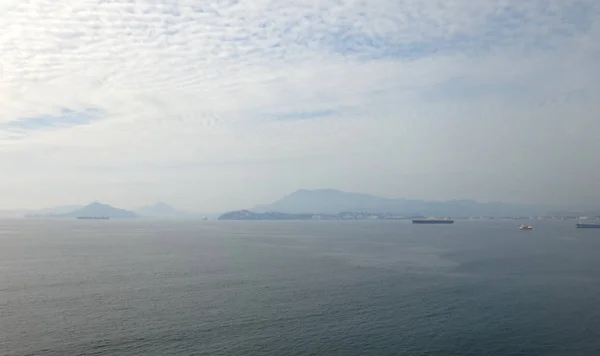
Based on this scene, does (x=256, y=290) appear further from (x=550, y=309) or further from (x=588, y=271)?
(x=588, y=271)

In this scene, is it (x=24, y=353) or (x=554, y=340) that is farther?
(x=554, y=340)

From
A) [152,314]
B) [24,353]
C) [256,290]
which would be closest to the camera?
[24,353]

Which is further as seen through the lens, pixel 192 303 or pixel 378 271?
pixel 378 271

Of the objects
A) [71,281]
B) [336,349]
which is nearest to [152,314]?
[336,349]

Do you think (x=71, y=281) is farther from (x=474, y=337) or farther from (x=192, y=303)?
(x=474, y=337)

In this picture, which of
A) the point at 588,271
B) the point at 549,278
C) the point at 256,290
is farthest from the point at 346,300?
the point at 588,271

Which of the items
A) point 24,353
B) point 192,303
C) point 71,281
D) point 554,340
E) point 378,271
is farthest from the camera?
point 378,271

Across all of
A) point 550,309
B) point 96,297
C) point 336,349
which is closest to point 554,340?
point 550,309

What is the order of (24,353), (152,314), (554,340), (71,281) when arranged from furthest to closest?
(71,281)
(152,314)
(554,340)
(24,353)

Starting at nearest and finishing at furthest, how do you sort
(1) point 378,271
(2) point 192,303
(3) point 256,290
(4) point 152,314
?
(4) point 152,314
(2) point 192,303
(3) point 256,290
(1) point 378,271
